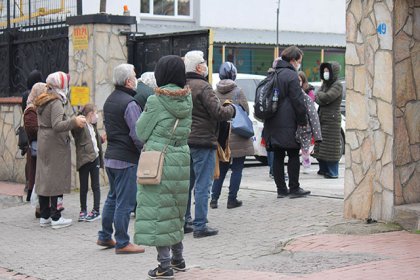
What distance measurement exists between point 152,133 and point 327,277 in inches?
77.8

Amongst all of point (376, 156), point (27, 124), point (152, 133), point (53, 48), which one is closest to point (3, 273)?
point (152, 133)

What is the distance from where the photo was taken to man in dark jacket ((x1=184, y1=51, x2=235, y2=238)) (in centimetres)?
971

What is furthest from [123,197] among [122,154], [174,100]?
[174,100]

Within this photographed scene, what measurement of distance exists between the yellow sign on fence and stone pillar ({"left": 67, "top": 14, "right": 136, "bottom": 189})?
7cm

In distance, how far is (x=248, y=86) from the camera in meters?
17.5

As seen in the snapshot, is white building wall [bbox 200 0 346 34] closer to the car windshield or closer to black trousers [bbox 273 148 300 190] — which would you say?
the car windshield

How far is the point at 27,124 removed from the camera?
11.9 m

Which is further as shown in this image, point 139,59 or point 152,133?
point 139,59

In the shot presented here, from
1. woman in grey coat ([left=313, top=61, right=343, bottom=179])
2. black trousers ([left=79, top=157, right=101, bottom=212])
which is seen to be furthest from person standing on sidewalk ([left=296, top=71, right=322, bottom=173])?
black trousers ([left=79, top=157, right=101, bottom=212])

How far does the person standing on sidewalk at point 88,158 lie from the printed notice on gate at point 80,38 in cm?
266

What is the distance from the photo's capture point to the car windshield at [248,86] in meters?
17.4

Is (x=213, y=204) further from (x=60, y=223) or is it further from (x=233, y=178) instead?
(x=60, y=223)

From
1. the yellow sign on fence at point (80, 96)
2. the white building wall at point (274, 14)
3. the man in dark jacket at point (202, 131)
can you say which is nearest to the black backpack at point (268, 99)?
the man in dark jacket at point (202, 131)

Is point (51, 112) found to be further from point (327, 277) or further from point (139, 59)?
point (327, 277)
